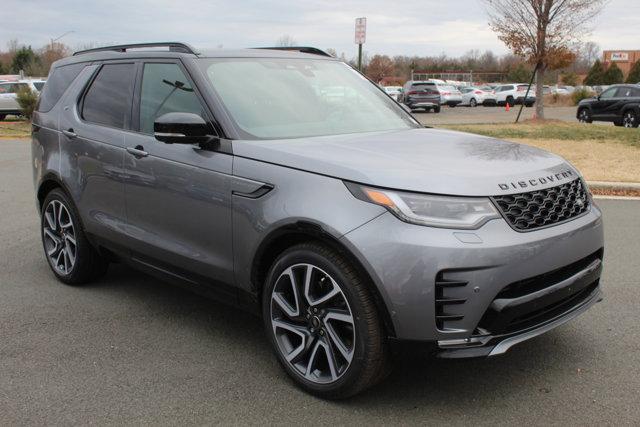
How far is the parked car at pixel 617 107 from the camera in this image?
77.4 feet

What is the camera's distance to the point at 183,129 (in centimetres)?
377

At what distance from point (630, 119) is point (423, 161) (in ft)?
76.0

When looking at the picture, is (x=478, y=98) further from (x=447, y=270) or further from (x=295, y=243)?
(x=447, y=270)

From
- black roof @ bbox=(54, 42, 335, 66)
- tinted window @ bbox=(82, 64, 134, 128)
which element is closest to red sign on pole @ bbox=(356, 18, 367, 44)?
black roof @ bbox=(54, 42, 335, 66)

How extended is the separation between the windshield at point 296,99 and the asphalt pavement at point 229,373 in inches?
55.5

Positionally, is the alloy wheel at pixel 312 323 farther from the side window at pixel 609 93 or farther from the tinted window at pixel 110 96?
the side window at pixel 609 93

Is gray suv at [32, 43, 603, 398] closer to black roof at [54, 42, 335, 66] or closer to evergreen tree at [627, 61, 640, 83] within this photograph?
black roof at [54, 42, 335, 66]

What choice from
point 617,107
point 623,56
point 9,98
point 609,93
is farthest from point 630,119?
point 623,56

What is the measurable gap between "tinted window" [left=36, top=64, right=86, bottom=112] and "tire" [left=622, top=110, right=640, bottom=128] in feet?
73.2

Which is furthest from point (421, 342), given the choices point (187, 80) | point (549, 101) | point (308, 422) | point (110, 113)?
point (549, 101)

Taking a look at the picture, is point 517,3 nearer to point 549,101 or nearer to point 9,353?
point 9,353

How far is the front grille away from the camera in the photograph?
3.12 meters

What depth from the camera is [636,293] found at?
503cm

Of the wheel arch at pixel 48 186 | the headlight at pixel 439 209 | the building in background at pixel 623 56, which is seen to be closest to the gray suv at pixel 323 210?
the headlight at pixel 439 209
